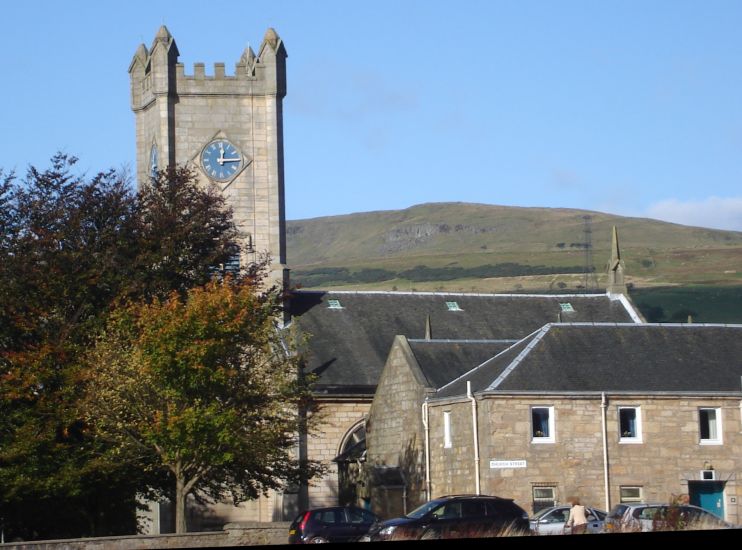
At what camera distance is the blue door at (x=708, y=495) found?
43969 mm

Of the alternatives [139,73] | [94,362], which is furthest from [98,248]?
[139,73]

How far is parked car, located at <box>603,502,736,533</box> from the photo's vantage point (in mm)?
31516

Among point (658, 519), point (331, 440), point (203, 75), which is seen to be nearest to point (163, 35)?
point (203, 75)

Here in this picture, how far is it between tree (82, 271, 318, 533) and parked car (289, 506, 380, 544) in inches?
121

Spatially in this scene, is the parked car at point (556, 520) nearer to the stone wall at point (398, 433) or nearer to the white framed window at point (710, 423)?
the white framed window at point (710, 423)

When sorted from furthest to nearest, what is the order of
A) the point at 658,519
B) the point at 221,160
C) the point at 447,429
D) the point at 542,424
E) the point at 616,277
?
the point at 616,277
the point at 221,160
the point at 447,429
the point at 542,424
the point at 658,519

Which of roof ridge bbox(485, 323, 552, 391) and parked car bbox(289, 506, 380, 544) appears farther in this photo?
roof ridge bbox(485, 323, 552, 391)

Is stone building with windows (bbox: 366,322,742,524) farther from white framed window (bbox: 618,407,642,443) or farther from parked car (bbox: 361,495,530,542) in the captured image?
parked car (bbox: 361,495,530,542)

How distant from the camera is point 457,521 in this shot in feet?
115

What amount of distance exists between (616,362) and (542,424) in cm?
397

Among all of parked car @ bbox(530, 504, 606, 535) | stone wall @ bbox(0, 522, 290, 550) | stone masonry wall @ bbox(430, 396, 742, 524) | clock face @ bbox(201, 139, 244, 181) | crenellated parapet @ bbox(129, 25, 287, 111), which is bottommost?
stone wall @ bbox(0, 522, 290, 550)

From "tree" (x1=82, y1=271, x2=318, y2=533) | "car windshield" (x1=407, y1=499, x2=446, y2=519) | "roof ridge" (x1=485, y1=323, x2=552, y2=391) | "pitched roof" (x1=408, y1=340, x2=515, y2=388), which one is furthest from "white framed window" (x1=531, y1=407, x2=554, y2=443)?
"car windshield" (x1=407, y1=499, x2=446, y2=519)

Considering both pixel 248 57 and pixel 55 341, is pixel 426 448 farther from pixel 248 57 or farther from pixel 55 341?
pixel 248 57

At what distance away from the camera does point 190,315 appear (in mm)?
39781
